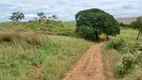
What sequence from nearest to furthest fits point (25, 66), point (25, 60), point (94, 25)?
point (25, 66), point (25, 60), point (94, 25)

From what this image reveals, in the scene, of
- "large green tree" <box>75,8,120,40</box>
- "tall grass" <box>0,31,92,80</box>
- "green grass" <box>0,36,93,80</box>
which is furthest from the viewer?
"large green tree" <box>75,8,120,40</box>

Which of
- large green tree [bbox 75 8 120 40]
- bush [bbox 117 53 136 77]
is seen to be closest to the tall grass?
bush [bbox 117 53 136 77]

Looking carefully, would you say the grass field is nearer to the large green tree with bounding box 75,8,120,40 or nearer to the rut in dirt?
the rut in dirt

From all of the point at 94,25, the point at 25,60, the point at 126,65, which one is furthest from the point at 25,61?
the point at 94,25

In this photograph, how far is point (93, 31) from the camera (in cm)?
3788

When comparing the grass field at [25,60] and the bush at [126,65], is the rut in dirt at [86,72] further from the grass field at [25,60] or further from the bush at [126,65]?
the bush at [126,65]

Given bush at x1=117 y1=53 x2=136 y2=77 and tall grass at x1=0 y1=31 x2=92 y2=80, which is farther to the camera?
bush at x1=117 y1=53 x2=136 y2=77

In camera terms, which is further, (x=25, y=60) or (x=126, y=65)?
(x=25, y=60)

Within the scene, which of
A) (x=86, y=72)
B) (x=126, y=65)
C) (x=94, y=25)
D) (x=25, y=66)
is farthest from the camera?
(x=94, y=25)

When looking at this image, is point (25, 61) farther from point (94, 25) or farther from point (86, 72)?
point (94, 25)

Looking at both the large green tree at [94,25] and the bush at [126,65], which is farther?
the large green tree at [94,25]

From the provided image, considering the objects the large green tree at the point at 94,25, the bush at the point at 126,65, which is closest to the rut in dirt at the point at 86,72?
the bush at the point at 126,65

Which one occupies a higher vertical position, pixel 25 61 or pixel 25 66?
pixel 25 61

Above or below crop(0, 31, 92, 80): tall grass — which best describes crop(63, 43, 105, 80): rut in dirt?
below
